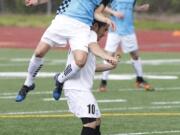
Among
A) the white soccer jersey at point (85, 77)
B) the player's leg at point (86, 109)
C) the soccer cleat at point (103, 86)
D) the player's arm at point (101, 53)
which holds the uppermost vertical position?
the player's arm at point (101, 53)

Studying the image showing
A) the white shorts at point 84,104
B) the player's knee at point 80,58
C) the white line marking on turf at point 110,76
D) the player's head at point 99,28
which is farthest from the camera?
the white line marking on turf at point 110,76

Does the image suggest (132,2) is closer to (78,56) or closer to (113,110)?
(113,110)

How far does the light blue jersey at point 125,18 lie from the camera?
49.6 ft

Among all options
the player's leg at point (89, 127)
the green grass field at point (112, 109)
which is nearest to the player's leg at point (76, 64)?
the player's leg at point (89, 127)

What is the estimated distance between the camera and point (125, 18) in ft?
50.1

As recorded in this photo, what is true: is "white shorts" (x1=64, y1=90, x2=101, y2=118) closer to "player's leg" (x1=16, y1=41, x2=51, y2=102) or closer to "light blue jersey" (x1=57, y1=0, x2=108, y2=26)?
"light blue jersey" (x1=57, y1=0, x2=108, y2=26)

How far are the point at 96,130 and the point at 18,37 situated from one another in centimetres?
2756

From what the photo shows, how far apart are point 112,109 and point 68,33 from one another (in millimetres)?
3061

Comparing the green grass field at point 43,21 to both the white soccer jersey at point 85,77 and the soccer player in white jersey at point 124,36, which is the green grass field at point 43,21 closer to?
the soccer player in white jersey at point 124,36

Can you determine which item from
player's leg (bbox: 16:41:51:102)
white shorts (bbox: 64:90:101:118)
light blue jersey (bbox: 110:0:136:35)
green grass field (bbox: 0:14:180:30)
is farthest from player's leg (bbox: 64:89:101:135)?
green grass field (bbox: 0:14:180:30)

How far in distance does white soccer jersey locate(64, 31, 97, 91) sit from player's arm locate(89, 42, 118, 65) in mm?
110

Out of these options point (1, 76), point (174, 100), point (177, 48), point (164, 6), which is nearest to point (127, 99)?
point (174, 100)

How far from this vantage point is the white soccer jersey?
8.15m

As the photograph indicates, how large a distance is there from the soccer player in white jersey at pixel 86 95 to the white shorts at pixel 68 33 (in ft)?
0.76
